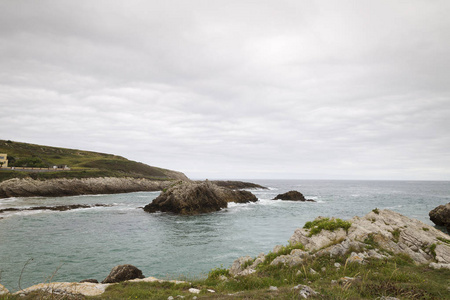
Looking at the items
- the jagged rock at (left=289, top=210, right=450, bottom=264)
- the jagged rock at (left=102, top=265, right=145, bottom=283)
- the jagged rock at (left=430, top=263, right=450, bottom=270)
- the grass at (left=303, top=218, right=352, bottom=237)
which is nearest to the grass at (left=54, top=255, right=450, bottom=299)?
the jagged rock at (left=430, top=263, right=450, bottom=270)

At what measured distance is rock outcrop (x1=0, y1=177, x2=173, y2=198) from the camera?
64.9 metres

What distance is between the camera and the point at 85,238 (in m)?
28.0

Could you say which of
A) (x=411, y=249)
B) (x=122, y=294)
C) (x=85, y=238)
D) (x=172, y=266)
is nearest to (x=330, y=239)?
(x=411, y=249)

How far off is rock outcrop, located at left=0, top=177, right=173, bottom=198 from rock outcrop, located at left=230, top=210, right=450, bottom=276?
7681cm

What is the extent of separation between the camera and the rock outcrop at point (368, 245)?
12.2 m

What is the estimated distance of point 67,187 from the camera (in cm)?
7388

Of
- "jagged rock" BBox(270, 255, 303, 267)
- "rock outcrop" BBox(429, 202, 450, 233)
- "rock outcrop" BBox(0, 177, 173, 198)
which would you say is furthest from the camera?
"rock outcrop" BBox(0, 177, 173, 198)

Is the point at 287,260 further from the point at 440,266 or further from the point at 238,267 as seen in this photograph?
the point at 440,266

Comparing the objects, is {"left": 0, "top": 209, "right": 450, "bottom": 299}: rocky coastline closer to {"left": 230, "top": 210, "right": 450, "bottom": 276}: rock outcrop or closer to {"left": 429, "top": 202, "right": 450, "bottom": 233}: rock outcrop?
{"left": 230, "top": 210, "right": 450, "bottom": 276}: rock outcrop

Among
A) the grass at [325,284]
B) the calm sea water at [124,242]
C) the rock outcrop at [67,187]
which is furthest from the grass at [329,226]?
the rock outcrop at [67,187]

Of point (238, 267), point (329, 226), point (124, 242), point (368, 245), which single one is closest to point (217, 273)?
point (238, 267)

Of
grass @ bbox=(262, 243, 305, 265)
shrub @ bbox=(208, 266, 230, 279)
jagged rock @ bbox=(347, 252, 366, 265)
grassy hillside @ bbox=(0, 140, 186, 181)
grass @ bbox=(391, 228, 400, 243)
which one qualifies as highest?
grassy hillside @ bbox=(0, 140, 186, 181)

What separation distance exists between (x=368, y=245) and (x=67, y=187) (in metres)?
83.9

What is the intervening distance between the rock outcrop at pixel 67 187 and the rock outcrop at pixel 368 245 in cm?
7681
